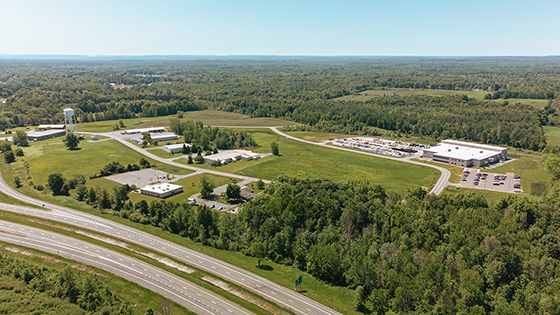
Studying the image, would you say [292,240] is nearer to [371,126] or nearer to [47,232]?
[47,232]

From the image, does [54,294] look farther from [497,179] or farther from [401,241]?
[497,179]

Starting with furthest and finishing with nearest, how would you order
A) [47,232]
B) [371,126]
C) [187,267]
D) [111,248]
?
[371,126], [47,232], [111,248], [187,267]

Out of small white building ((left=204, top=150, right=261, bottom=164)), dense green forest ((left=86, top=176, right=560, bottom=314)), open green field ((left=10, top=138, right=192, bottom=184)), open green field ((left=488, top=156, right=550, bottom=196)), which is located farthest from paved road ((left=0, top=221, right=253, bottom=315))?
open green field ((left=488, top=156, right=550, bottom=196))

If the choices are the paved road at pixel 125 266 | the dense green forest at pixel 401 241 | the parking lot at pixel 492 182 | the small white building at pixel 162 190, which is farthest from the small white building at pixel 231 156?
the parking lot at pixel 492 182

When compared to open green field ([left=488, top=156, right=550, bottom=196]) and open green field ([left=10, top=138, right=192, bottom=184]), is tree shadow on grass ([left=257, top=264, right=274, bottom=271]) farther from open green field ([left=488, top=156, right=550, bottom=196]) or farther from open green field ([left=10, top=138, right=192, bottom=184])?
open green field ([left=488, top=156, right=550, bottom=196])

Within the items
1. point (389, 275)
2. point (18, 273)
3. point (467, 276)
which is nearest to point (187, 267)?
point (18, 273)

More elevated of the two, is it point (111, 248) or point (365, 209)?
point (365, 209)

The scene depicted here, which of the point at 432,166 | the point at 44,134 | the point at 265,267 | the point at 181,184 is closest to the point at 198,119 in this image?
the point at 44,134

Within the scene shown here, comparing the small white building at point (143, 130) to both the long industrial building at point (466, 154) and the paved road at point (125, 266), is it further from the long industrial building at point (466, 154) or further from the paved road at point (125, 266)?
the long industrial building at point (466, 154)
